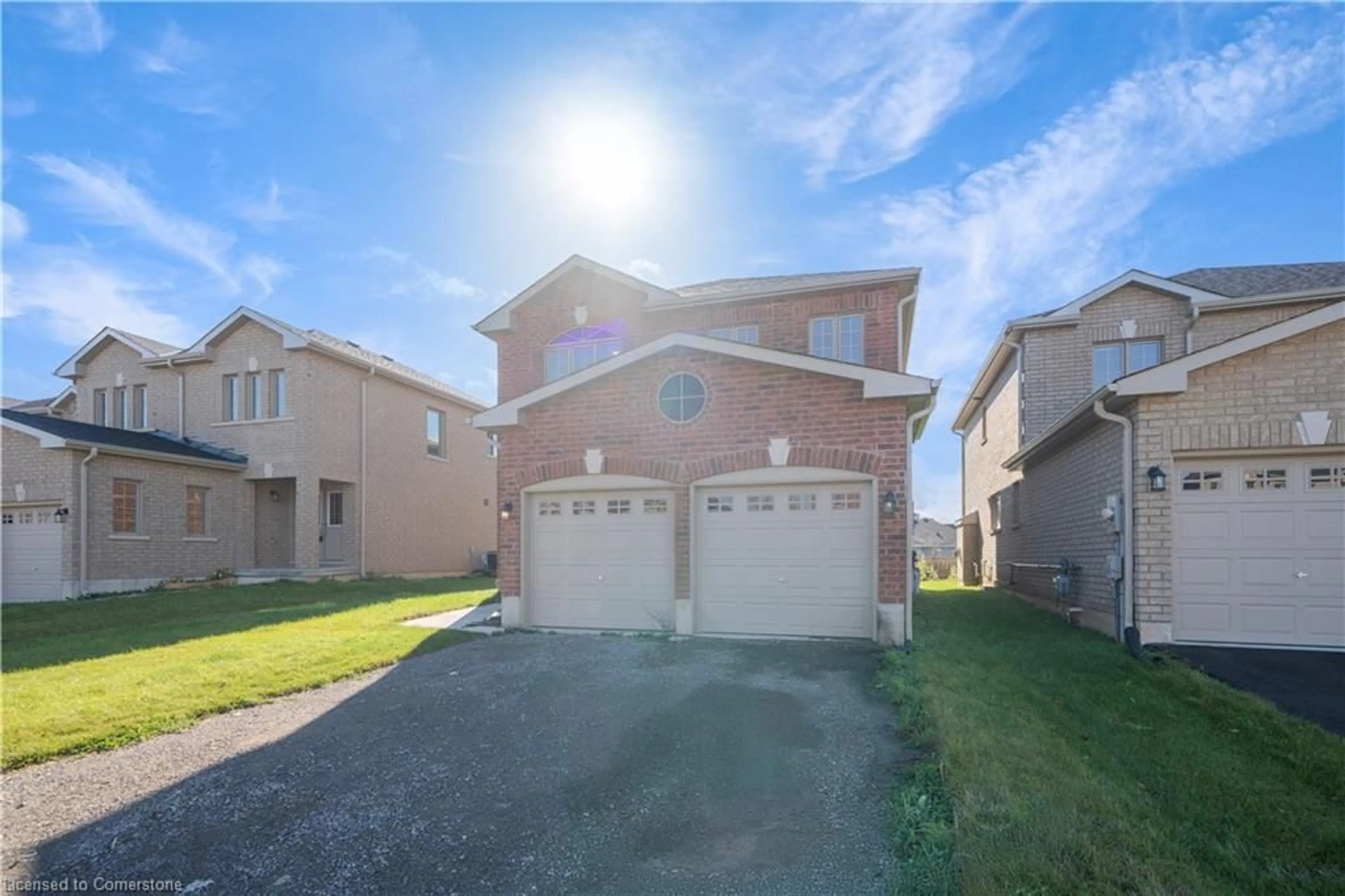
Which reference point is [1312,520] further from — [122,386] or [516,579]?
[122,386]

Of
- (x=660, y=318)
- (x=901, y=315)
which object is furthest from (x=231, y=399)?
(x=901, y=315)

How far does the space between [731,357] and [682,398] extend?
0.94m

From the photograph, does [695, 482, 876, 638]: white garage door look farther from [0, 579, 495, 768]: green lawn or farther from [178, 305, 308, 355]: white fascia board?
[178, 305, 308, 355]: white fascia board

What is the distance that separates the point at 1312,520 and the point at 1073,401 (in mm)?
6854

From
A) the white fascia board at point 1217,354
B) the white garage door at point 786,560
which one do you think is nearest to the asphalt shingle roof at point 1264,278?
the white fascia board at point 1217,354

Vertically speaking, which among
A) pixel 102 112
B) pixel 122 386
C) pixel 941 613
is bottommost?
pixel 941 613

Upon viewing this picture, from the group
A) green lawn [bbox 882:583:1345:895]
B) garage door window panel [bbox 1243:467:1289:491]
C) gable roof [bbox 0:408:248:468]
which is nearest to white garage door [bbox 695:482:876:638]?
green lawn [bbox 882:583:1345:895]

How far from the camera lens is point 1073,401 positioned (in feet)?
47.9

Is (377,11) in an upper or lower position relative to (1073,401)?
upper

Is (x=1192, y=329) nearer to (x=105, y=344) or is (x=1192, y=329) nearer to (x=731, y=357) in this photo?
(x=731, y=357)

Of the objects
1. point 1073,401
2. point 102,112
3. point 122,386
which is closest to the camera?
point 102,112

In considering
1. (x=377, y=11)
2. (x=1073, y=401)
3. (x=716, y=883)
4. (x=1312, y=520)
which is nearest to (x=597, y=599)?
(x=716, y=883)

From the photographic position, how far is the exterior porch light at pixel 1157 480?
836 cm

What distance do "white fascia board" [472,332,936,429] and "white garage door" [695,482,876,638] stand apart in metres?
1.40
